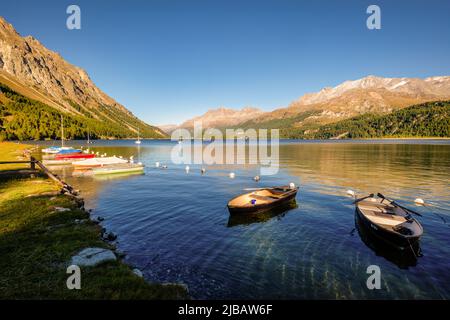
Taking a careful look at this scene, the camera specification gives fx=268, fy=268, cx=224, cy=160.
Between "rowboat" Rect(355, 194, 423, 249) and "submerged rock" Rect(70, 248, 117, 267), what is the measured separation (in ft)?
67.0

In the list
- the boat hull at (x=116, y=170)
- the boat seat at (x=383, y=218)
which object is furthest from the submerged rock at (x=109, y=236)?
the boat hull at (x=116, y=170)

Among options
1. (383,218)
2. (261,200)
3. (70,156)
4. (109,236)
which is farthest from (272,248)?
(70,156)

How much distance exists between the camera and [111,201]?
36.6 m

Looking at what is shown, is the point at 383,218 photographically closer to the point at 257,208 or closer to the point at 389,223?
the point at 389,223

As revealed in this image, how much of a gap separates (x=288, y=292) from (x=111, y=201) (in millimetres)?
28694

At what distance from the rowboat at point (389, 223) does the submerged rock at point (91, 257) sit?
804 inches

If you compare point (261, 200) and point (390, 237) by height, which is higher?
point (261, 200)

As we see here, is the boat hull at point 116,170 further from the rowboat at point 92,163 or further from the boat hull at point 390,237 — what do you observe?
the boat hull at point 390,237

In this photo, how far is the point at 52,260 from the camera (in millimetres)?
15695

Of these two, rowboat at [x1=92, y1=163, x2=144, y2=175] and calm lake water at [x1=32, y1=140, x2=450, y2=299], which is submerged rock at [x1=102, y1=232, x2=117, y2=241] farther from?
rowboat at [x1=92, y1=163, x2=144, y2=175]

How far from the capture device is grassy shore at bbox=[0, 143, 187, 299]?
41.5 feet

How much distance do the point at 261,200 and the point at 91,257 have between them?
19788 mm

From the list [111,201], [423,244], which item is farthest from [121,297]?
[111,201]

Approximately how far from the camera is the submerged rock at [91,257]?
15.6m
